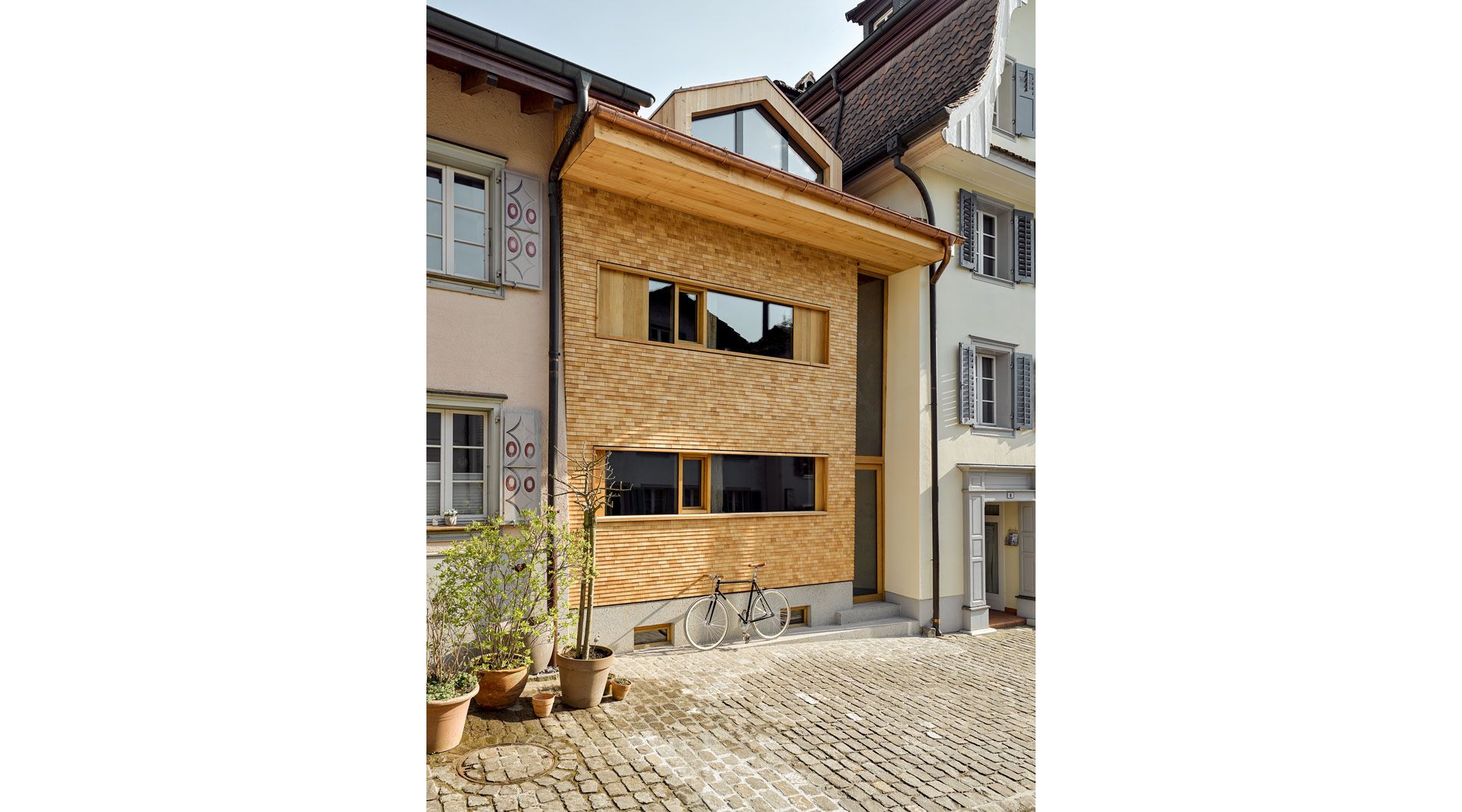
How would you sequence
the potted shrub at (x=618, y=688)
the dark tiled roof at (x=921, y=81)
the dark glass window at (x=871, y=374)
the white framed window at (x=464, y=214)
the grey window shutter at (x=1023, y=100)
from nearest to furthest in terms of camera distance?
1. the potted shrub at (x=618, y=688)
2. the white framed window at (x=464, y=214)
3. the dark tiled roof at (x=921, y=81)
4. the grey window shutter at (x=1023, y=100)
5. the dark glass window at (x=871, y=374)

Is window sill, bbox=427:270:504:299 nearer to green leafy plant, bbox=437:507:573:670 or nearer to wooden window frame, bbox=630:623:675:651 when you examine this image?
green leafy plant, bbox=437:507:573:670

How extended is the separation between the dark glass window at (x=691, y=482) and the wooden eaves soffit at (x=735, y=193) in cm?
281

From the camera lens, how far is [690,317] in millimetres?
7676

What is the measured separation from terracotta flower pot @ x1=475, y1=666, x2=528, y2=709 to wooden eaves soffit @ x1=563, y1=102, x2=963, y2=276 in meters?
4.48

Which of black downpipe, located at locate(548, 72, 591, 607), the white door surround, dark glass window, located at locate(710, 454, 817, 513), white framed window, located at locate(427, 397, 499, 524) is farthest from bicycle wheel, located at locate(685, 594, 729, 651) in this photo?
the white door surround

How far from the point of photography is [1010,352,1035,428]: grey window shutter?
9.79m

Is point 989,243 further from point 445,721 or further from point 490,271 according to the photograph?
point 445,721

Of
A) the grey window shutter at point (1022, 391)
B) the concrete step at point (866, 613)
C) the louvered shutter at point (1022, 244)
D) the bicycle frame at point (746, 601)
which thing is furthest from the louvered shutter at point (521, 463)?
the louvered shutter at point (1022, 244)

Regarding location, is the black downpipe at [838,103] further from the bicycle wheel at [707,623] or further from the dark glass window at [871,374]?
the bicycle wheel at [707,623]

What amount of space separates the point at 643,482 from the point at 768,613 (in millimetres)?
2241

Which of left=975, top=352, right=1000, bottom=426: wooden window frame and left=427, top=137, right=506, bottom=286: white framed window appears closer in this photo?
left=427, top=137, right=506, bottom=286: white framed window

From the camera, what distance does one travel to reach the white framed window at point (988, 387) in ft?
31.8

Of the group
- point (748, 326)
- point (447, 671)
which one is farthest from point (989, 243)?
point (447, 671)
